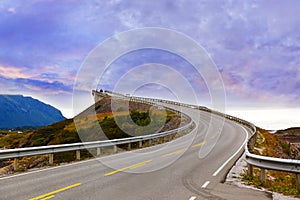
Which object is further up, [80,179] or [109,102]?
[109,102]

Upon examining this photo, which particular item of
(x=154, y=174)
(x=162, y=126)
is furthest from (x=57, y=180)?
(x=162, y=126)

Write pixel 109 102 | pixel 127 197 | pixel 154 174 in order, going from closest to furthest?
pixel 127 197
pixel 154 174
pixel 109 102

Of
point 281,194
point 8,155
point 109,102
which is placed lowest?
point 281,194

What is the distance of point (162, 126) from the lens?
1598 inches

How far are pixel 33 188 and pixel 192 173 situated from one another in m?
5.77

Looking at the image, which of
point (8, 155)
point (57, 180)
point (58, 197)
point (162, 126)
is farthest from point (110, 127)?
point (58, 197)

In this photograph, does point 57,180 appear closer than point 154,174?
Yes

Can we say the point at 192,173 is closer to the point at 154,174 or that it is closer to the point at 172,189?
the point at 154,174

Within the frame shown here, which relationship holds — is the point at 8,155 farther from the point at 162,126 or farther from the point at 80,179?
the point at 162,126

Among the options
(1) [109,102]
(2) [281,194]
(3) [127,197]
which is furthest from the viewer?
(1) [109,102]

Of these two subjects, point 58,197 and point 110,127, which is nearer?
point 58,197

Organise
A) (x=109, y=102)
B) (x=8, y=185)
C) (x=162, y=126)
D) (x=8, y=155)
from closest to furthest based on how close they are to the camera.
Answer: (x=8, y=185) < (x=8, y=155) < (x=162, y=126) < (x=109, y=102)

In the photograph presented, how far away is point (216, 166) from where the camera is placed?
13664 millimetres

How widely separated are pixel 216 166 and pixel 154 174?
3.58 m
